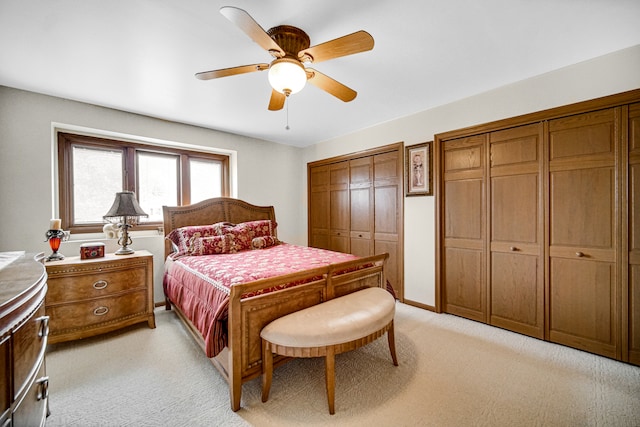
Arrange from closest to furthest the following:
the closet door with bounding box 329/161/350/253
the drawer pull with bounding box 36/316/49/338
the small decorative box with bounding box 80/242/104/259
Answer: the drawer pull with bounding box 36/316/49/338, the small decorative box with bounding box 80/242/104/259, the closet door with bounding box 329/161/350/253

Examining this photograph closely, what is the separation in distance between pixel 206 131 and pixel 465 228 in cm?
376

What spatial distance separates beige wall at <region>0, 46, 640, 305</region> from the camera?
2211 millimetres

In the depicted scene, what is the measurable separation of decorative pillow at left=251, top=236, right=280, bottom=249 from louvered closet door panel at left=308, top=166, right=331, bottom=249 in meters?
1.19

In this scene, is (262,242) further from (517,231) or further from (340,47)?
(517,231)

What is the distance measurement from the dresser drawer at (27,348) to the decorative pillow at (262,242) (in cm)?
230

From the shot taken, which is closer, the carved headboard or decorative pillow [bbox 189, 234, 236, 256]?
decorative pillow [bbox 189, 234, 236, 256]

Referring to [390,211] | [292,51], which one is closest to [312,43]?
[292,51]

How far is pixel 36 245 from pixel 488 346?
15.0 ft

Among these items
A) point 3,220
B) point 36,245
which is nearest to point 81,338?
point 36,245

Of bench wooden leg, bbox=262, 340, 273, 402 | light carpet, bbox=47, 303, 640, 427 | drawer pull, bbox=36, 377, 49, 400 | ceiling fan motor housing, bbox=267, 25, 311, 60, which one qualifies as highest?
ceiling fan motor housing, bbox=267, 25, 311, 60

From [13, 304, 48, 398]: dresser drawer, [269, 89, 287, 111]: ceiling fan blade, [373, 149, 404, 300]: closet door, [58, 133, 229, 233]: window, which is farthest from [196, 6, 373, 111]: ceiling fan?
[58, 133, 229, 233]: window

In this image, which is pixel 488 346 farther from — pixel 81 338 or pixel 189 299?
pixel 81 338

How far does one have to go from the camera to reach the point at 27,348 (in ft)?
3.21

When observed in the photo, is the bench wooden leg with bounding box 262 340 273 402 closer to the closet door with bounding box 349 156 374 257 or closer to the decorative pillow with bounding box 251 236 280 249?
the decorative pillow with bounding box 251 236 280 249
